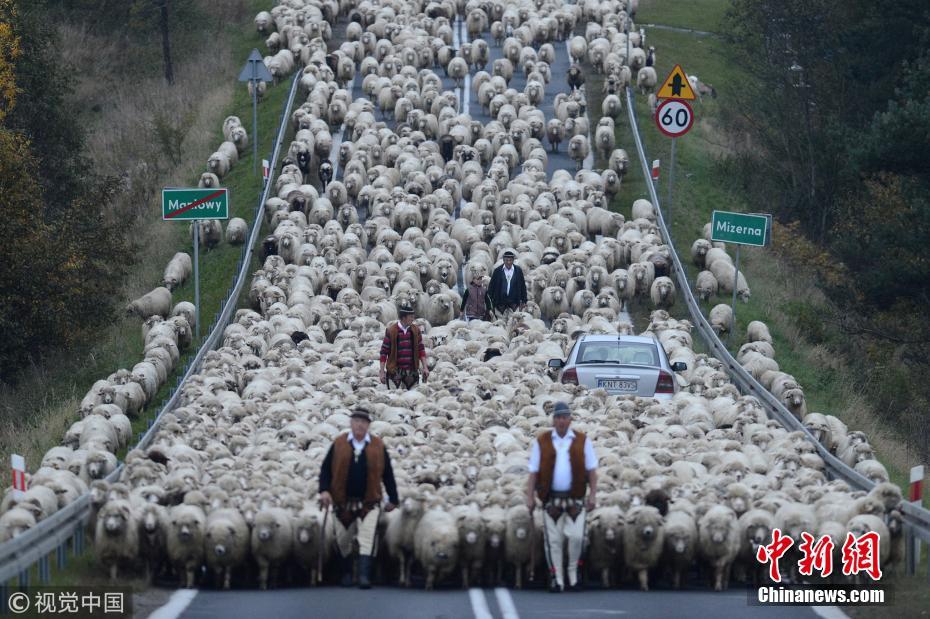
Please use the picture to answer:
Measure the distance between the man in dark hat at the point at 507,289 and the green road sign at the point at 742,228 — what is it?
12.3ft

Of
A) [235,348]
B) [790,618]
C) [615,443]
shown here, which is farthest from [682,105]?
[790,618]

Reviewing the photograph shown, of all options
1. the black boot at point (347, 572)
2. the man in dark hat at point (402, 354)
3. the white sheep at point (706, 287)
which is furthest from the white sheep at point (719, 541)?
the white sheep at point (706, 287)

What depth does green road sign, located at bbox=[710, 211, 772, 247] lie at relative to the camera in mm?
24891

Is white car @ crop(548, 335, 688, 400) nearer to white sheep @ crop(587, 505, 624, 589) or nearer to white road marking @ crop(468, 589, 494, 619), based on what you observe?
white sheep @ crop(587, 505, 624, 589)

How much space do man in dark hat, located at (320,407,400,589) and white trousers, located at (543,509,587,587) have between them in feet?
4.74

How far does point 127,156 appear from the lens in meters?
46.7

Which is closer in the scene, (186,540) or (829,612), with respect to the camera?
(829,612)

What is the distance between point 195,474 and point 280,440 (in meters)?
2.32

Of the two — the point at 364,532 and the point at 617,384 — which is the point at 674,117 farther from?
the point at 364,532

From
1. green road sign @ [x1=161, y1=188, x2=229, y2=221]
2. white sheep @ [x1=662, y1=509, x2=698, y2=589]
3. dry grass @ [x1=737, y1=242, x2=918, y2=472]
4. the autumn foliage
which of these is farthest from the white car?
the autumn foliage

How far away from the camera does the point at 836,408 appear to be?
25188 mm

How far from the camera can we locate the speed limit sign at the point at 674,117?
99.2 ft

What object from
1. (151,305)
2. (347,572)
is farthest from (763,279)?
(347,572)

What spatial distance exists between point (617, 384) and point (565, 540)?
301 inches
